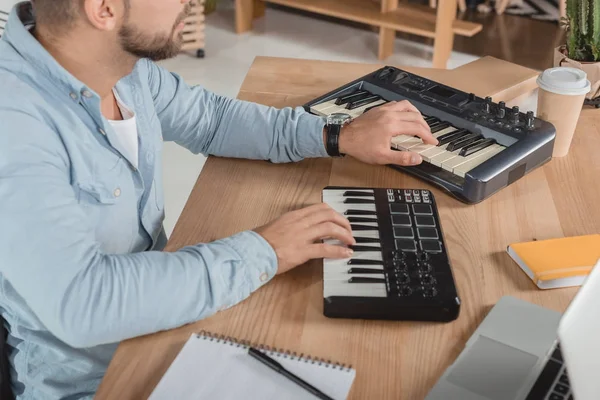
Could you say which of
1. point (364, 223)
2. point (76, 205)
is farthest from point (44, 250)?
point (364, 223)

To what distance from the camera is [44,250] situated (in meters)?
0.90

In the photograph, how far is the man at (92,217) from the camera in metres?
0.91

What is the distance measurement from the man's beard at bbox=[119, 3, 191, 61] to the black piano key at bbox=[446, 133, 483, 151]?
538 mm

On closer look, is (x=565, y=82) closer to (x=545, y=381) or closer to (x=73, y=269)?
(x=545, y=381)

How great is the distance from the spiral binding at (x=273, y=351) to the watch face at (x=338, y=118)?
621mm

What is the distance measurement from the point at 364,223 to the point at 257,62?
778mm

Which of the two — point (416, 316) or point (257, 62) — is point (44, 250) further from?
point (257, 62)

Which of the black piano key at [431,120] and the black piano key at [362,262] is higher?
the black piano key at [362,262]

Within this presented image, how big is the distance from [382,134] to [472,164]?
0.58 ft

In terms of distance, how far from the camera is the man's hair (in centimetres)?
101

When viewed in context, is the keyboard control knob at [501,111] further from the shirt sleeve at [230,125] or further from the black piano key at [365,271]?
the black piano key at [365,271]

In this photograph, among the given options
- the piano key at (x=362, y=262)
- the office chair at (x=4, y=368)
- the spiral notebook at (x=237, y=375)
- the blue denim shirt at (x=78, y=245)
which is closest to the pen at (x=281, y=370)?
the spiral notebook at (x=237, y=375)

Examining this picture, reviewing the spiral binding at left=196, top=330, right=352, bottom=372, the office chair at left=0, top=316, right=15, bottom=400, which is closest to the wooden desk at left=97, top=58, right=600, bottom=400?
the spiral binding at left=196, top=330, right=352, bottom=372

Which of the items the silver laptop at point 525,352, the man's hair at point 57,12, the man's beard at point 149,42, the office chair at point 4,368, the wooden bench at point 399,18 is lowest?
the wooden bench at point 399,18
